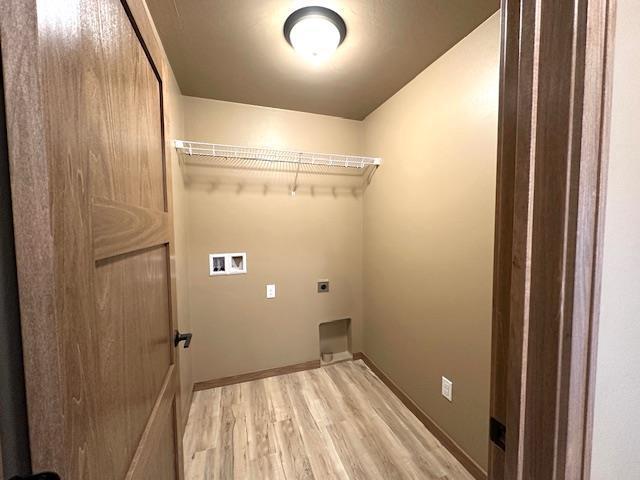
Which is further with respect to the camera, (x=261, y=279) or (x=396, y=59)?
(x=261, y=279)

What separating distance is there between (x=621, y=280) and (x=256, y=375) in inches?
94.2

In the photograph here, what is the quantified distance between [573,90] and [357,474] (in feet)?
6.05

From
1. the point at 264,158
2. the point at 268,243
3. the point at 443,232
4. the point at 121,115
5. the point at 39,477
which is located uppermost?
the point at 264,158

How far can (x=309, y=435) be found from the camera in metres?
1.68

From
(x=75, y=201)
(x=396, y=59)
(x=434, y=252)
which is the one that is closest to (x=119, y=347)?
(x=75, y=201)

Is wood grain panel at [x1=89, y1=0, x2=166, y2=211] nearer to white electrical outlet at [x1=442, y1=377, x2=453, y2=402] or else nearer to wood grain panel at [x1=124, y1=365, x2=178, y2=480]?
wood grain panel at [x1=124, y1=365, x2=178, y2=480]

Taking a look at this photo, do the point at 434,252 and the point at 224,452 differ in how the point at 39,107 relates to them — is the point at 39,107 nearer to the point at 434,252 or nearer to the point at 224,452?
the point at 434,252

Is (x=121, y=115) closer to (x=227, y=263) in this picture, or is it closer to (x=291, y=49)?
(x=291, y=49)

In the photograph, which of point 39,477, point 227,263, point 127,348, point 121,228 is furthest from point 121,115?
point 227,263

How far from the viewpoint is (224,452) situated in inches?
61.7

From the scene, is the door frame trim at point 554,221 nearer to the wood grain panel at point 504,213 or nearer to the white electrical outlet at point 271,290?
the wood grain panel at point 504,213

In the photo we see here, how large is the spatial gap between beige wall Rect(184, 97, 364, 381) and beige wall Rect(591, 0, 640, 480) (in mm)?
1979

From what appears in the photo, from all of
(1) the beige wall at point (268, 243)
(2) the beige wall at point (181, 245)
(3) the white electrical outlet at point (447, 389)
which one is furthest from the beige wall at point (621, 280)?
(1) the beige wall at point (268, 243)

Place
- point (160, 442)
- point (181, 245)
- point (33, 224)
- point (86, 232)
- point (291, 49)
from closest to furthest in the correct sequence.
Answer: point (33, 224) → point (86, 232) → point (160, 442) → point (291, 49) → point (181, 245)
